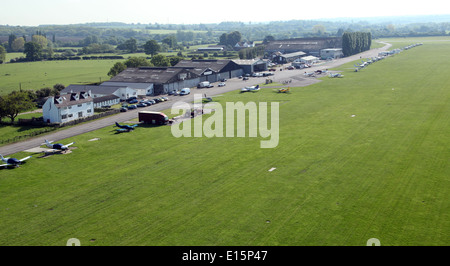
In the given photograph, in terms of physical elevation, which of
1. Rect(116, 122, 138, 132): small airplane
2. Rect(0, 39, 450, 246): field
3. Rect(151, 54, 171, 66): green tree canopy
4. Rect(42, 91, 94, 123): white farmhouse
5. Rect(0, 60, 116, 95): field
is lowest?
Rect(0, 39, 450, 246): field

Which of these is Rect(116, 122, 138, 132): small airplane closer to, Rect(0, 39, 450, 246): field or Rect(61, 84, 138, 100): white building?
Rect(0, 39, 450, 246): field

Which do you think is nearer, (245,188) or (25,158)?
(245,188)

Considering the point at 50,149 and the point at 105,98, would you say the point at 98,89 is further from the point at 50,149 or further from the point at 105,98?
the point at 50,149

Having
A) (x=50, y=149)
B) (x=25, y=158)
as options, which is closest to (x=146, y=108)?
(x=50, y=149)

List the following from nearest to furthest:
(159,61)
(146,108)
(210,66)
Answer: (146,108) < (210,66) < (159,61)

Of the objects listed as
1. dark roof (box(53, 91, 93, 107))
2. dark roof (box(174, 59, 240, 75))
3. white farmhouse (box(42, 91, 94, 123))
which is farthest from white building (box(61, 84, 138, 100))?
dark roof (box(174, 59, 240, 75))
